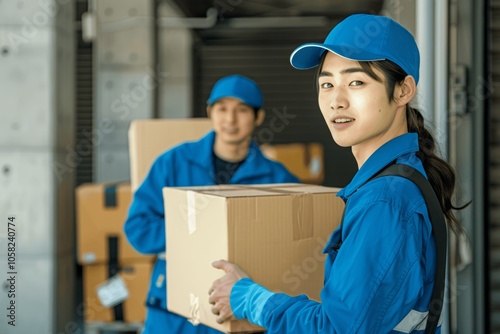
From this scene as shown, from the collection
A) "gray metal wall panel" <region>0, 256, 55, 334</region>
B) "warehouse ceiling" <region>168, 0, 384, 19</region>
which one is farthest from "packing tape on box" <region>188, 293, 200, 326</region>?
"warehouse ceiling" <region>168, 0, 384, 19</region>

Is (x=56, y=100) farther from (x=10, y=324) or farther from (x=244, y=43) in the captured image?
(x=244, y=43)

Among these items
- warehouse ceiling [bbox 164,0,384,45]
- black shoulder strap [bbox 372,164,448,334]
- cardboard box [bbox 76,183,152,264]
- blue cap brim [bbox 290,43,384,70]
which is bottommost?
cardboard box [bbox 76,183,152,264]

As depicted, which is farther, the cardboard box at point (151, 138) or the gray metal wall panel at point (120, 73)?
the gray metal wall panel at point (120, 73)

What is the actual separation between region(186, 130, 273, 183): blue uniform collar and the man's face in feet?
0.22

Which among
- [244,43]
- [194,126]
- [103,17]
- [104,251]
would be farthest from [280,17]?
[194,126]

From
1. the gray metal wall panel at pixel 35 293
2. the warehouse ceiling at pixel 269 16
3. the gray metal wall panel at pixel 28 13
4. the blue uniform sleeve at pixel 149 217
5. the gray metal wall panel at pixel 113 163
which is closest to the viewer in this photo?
the blue uniform sleeve at pixel 149 217

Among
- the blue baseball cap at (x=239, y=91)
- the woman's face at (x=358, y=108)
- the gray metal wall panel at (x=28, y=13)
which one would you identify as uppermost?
the gray metal wall panel at (x=28, y=13)

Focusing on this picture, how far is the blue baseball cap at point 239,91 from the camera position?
3.55 m

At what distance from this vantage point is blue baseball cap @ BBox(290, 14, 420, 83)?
1.73m

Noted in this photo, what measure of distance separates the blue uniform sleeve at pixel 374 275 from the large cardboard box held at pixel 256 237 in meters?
0.48

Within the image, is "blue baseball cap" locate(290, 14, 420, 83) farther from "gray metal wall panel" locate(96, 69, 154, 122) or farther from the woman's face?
"gray metal wall panel" locate(96, 69, 154, 122)

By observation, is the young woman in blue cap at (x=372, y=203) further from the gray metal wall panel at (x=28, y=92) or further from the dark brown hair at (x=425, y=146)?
the gray metal wall panel at (x=28, y=92)

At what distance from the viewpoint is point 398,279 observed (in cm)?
157

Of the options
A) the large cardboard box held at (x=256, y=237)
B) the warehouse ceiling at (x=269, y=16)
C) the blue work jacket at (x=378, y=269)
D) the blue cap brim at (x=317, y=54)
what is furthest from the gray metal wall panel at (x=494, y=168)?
the warehouse ceiling at (x=269, y=16)
